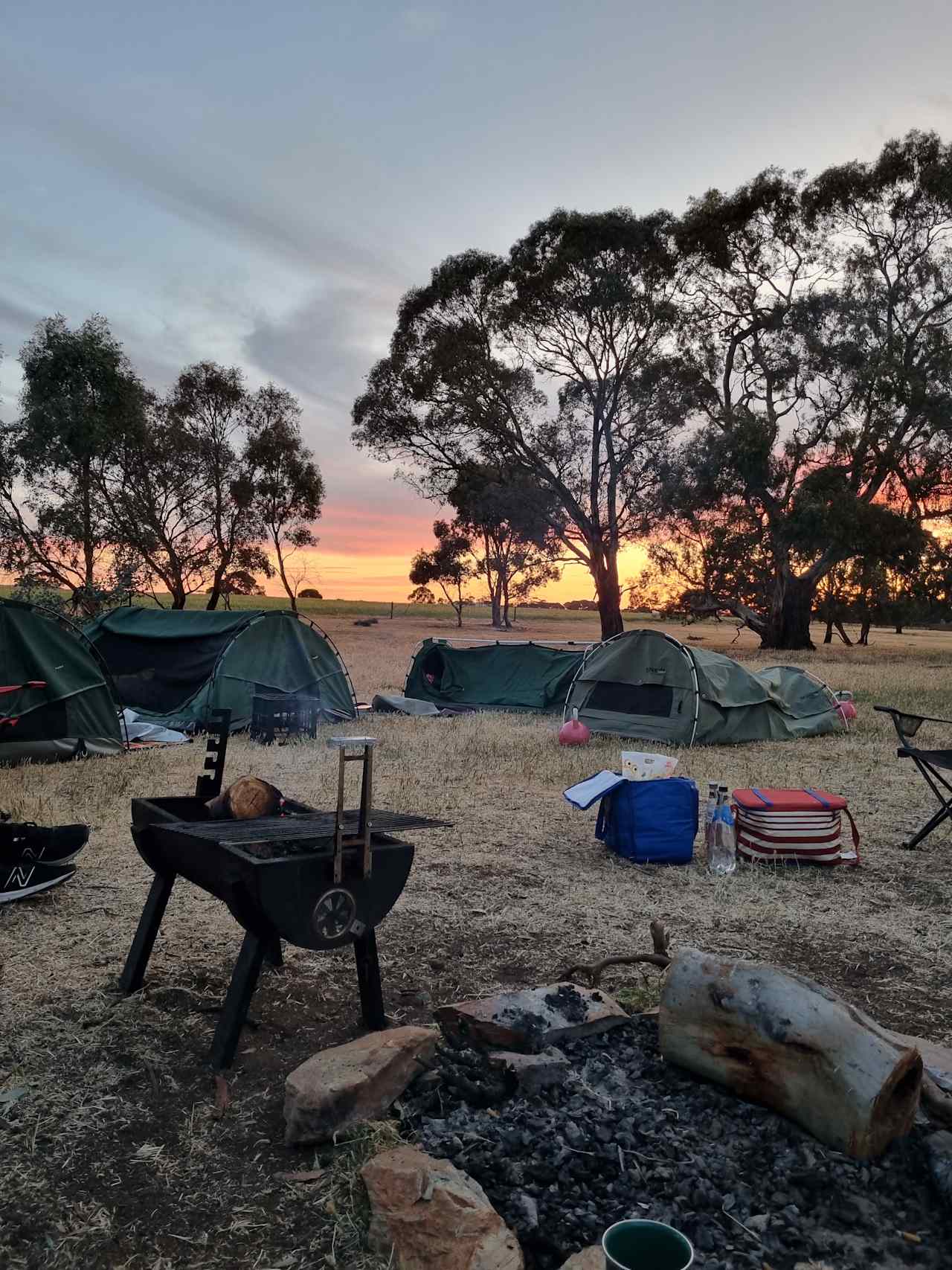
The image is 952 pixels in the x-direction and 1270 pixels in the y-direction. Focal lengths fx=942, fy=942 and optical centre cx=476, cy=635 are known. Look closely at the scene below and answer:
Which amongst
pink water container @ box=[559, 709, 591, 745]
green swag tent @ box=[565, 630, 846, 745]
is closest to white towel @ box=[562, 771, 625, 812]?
pink water container @ box=[559, 709, 591, 745]

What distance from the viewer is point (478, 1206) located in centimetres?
245

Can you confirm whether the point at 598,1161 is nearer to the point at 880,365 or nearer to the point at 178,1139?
the point at 178,1139

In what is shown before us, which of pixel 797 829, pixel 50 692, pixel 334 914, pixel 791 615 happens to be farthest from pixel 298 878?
pixel 791 615

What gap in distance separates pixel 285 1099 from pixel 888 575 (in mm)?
28246

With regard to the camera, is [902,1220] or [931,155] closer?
[902,1220]

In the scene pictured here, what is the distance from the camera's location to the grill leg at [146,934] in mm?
4102

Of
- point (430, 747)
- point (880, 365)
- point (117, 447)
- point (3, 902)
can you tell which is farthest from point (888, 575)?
point (3, 902)

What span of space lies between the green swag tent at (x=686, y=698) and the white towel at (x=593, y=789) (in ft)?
16.3

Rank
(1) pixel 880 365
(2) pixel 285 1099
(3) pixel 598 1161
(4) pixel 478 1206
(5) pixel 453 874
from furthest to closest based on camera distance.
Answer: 1. (1) pixel 880 365
2. (5) pixel 453 874
3. (2) pixel 285 1099
4. (3) pixel 598 1161
5. (4) pixel 478 1206

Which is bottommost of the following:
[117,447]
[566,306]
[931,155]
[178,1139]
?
[178,1139]

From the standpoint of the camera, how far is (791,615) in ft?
98.4

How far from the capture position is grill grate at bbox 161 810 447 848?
3.43 meters

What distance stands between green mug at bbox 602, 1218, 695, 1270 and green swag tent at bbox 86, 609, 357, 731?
1053 cm

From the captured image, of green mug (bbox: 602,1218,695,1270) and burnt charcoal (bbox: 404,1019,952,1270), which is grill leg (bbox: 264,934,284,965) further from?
green mug (bbox: 602,1218,695,1270)
